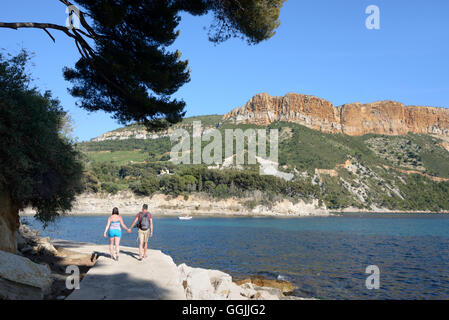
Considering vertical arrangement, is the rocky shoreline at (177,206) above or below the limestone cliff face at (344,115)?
below

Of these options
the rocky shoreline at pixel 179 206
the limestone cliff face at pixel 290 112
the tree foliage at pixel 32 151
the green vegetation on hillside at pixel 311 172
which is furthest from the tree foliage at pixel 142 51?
the limestone cliff face at pixel 290 112

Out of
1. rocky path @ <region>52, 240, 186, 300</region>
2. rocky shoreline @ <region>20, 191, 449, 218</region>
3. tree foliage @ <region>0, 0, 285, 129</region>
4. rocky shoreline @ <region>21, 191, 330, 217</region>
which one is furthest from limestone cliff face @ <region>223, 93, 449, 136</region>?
rocky path @ <region>52, 240, 186, 300</region>

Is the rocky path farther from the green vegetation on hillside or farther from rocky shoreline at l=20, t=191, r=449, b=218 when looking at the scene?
the green vegetation on hillside

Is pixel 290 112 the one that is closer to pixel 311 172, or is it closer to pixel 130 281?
pixel 311 172

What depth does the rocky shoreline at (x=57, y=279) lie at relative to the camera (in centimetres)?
598

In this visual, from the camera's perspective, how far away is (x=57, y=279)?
8352 millimetres

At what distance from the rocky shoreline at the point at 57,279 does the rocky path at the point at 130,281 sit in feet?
1.29

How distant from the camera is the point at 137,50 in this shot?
10.8 metres

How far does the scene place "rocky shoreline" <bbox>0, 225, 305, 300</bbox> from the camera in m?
5.98

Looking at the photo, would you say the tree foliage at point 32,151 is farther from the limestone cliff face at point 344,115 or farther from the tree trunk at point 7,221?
the limestone cliff face at point 344,115

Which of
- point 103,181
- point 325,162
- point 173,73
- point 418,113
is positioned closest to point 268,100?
point 325,162

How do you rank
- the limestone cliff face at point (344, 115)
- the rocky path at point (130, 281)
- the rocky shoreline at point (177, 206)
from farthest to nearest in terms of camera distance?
the limestone cliff face at point (344, 115), the rocky shoreline at point (177, 206), the rocky path at point (130, 281)

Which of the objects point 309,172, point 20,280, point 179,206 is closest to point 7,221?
point 20,280
